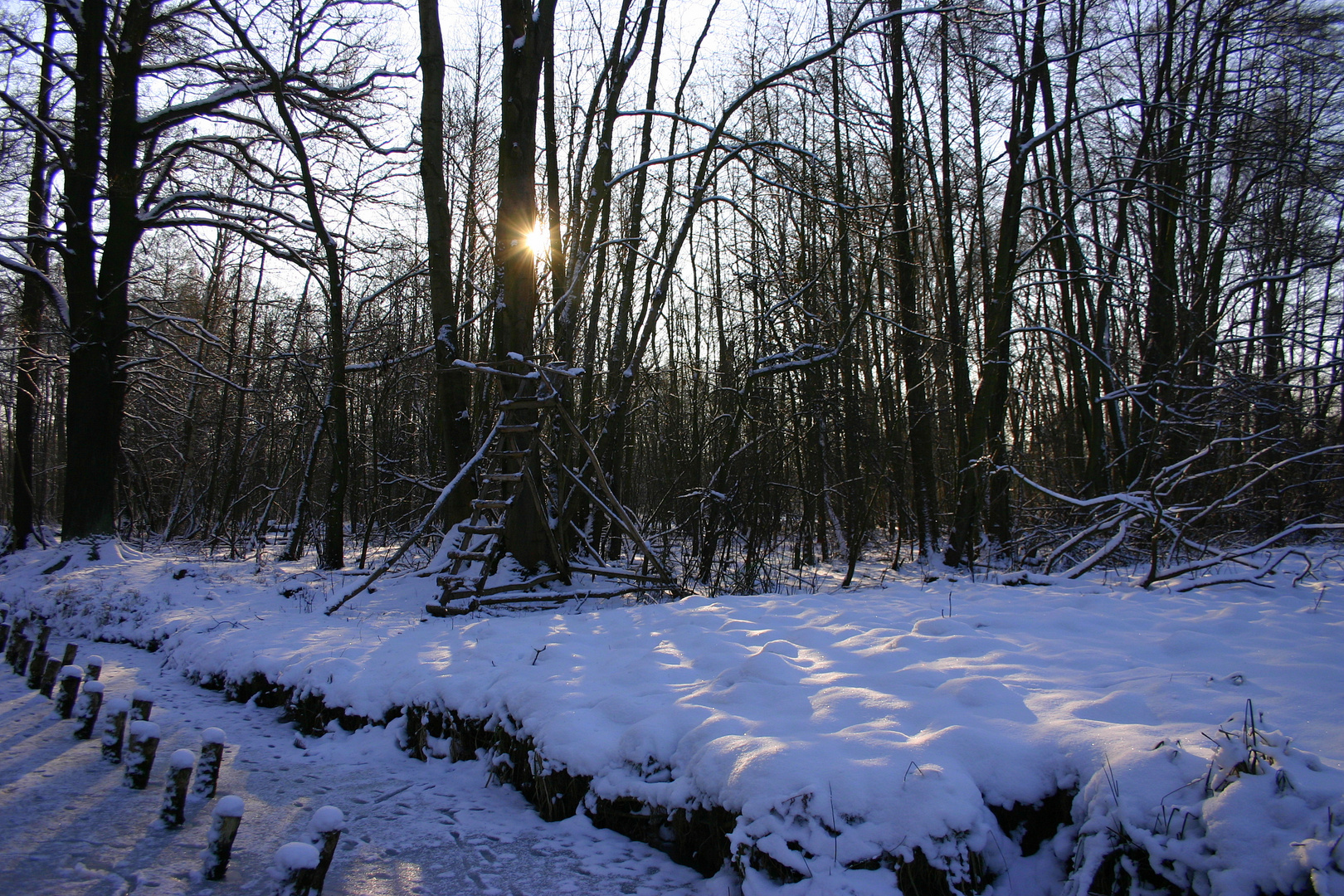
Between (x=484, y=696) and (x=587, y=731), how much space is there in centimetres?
92

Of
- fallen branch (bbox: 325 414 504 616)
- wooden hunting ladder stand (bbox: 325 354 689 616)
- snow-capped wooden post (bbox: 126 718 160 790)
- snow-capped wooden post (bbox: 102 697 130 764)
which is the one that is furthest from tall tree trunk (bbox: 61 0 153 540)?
snow-capped wooden post (bbox: 126 718 160 790)

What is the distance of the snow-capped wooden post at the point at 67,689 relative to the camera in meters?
5.04

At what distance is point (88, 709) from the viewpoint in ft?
15.2

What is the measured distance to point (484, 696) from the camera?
4.20m

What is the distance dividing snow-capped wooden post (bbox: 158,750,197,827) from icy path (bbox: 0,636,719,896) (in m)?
0.07

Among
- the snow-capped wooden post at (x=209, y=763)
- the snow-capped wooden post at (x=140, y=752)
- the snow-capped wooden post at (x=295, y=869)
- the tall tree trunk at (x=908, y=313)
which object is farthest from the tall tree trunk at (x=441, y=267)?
the snow-capped wooden post at (x=295, y=869)

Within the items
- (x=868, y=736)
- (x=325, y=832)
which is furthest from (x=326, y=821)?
(x=868, y=736)

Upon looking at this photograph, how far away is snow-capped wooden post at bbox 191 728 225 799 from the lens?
3.67m

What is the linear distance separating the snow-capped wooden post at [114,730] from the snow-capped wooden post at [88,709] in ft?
1.39

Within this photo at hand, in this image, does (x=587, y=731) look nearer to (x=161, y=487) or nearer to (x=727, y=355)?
(x=727, y=355)

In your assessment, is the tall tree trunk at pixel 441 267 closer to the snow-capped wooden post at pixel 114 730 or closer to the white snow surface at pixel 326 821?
the snow-capped wooden post at pixel 114 730

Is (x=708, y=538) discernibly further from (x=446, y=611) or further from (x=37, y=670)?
(x=37, y=670)

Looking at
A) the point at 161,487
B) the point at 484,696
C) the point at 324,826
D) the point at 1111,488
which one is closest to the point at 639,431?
the point at 1111,488

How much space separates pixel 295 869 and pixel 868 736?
7.44 feet
